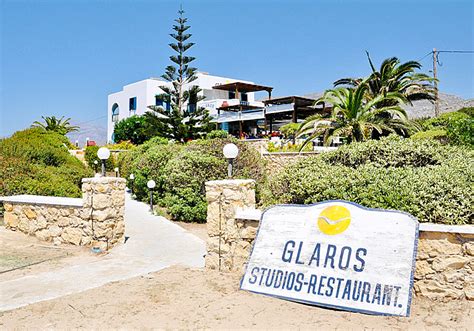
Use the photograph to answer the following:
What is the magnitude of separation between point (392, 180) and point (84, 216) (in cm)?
526

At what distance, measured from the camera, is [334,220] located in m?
4.84

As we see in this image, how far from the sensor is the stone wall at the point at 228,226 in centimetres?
544

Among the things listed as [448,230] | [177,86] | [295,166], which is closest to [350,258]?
[448,230]

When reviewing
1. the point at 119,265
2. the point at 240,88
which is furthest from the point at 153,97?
the point at 119,265

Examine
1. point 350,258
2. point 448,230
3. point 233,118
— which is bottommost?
point 350,258

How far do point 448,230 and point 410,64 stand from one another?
15.9 meters

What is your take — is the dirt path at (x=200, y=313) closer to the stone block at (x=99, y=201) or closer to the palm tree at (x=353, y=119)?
the stone block at (x=99, y=201)

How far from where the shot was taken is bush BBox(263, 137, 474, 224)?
15.8ft

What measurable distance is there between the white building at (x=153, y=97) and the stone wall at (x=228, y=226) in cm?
3365

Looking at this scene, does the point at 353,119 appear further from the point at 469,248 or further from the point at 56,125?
the point at 56,125

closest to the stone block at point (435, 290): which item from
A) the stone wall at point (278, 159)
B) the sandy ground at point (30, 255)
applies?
the sandy ground at point (30, 255)

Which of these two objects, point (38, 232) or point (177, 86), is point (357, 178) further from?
point (177, 86)

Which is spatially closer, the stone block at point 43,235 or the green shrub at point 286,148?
the stone block at point 43,235

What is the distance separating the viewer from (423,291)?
4.31 m
